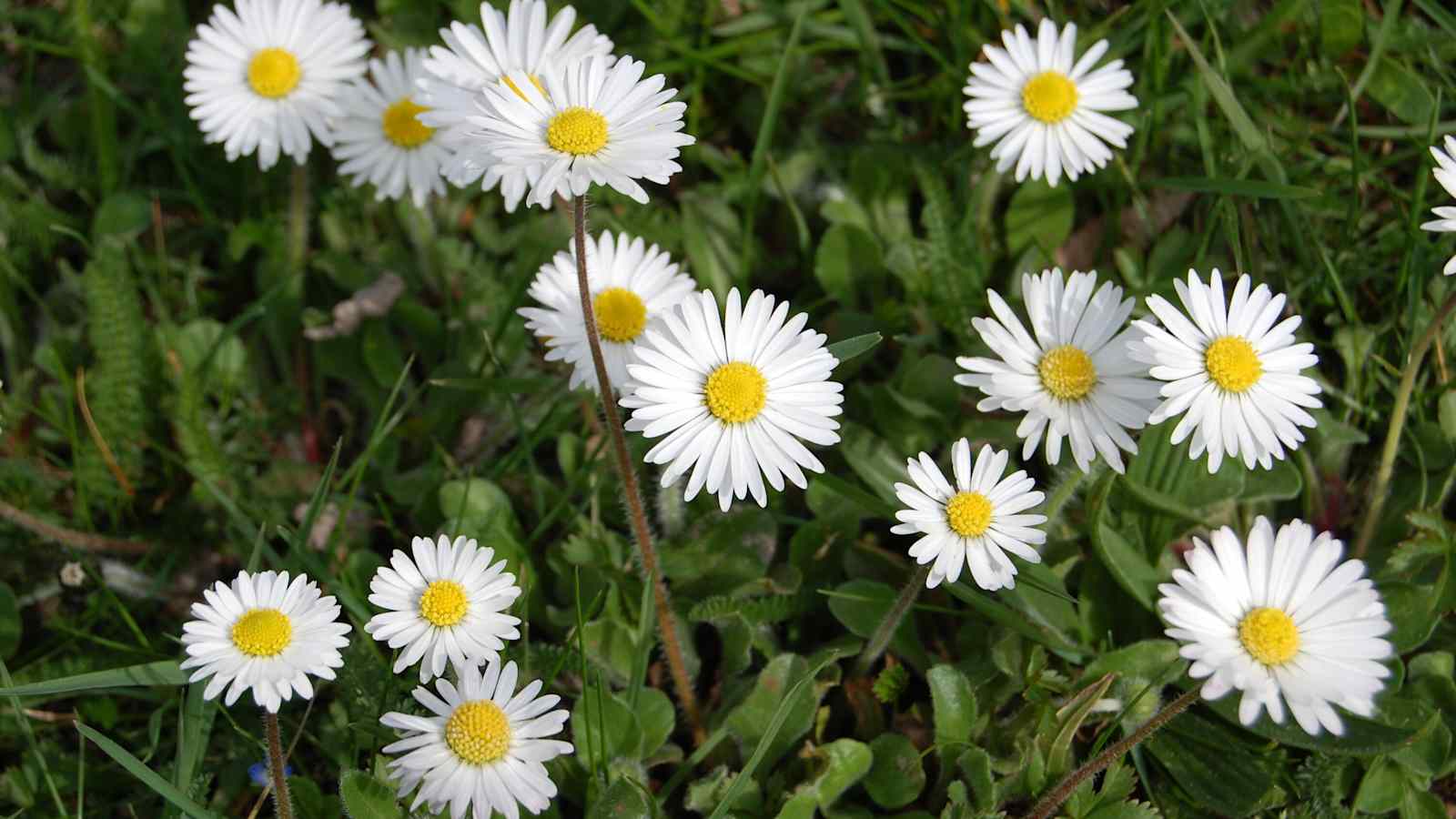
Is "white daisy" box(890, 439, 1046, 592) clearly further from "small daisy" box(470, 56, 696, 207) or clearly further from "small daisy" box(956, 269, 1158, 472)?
"small daisy" box(470, 56, 696, 207)

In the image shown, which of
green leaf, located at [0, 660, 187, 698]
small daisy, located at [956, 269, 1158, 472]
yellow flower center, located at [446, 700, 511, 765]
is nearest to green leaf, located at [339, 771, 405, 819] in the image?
yellow flower center, located at [446, 700, 511, 765]

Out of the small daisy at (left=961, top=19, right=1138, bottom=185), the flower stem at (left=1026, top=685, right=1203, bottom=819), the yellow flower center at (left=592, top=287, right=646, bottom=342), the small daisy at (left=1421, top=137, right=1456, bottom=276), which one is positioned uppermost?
the small daisy at (left=961, top=19, right=1138, bottom=185)

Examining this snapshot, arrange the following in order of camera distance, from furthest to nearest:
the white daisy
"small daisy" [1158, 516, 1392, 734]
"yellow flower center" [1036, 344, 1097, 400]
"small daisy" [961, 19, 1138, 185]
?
1. "small daisy" [961, 19, 1138, 185]
2. "yellow flower center" [1036, 344, 1097, 400]
3. the white daisy
4. "small daisy" [1158, 516, 1392, 734]

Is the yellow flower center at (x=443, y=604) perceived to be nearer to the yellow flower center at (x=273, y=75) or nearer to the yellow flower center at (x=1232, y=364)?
the yellow flower center at (x=1232, y=364)

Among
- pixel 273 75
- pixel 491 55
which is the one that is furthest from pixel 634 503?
pixel 273 75

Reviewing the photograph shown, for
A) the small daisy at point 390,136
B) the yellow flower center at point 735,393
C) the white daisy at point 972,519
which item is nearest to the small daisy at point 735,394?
the yellow flower center at point 735,393

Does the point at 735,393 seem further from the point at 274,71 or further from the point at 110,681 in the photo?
the point at 274,71

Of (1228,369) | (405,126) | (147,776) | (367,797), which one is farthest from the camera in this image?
(405,126)
